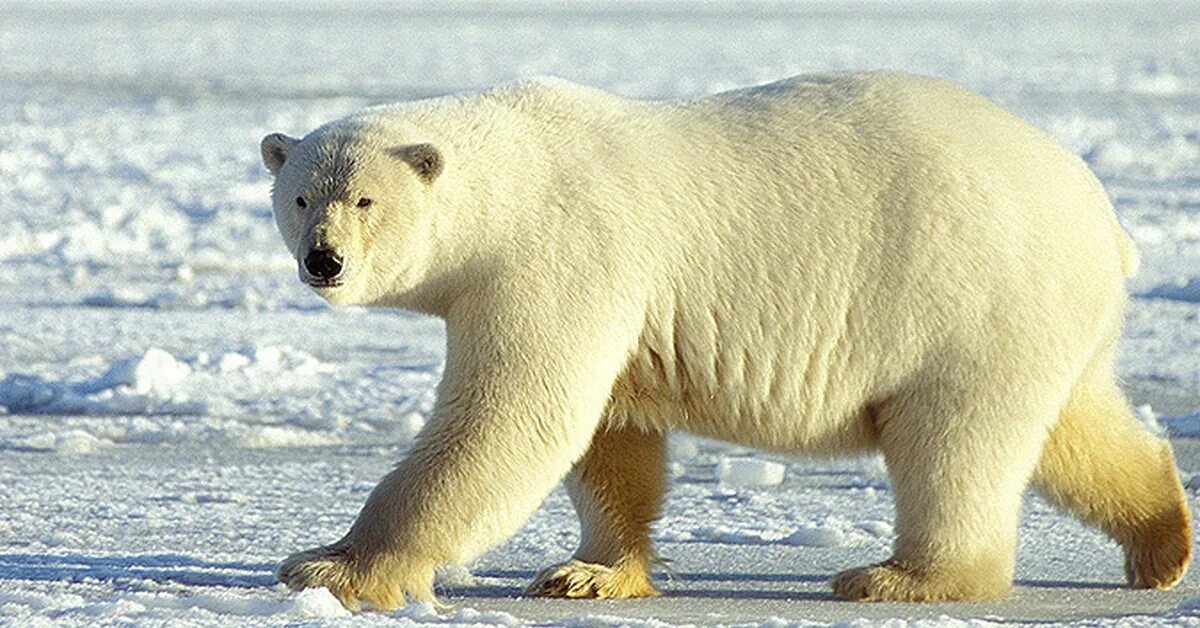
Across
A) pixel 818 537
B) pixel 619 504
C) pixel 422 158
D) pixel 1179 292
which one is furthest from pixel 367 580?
pixel 1179 292

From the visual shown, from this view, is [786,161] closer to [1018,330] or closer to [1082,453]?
[1018,330]

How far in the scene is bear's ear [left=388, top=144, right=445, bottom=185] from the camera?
12.5 feet

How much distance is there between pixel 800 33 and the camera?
50812 mm

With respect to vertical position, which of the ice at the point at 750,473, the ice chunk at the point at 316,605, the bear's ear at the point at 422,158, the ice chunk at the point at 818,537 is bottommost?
the ice at the point at 750,473

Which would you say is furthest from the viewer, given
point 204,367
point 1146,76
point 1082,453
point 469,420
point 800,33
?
point 800,33

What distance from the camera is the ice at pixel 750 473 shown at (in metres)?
5.37

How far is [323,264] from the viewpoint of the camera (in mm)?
3693

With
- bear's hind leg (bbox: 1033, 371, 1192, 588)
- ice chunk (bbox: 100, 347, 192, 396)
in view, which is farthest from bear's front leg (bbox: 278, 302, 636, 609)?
ice chunk (bbox: 100, 347, 192, 396)

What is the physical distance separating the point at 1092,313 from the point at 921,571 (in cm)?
70

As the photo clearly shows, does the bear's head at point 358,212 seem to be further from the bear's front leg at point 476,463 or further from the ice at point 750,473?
the ice at point 750,473

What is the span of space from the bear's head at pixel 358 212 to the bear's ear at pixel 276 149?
0.09 metres

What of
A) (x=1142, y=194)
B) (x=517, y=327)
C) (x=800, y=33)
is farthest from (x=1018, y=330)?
(x=800, y=33)

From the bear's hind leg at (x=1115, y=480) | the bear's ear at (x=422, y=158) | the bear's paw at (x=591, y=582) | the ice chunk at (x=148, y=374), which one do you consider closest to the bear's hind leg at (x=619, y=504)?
the bear's paw at (x=591, y=582)

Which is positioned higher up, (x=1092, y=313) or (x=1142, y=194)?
(x=1092, y=313)
